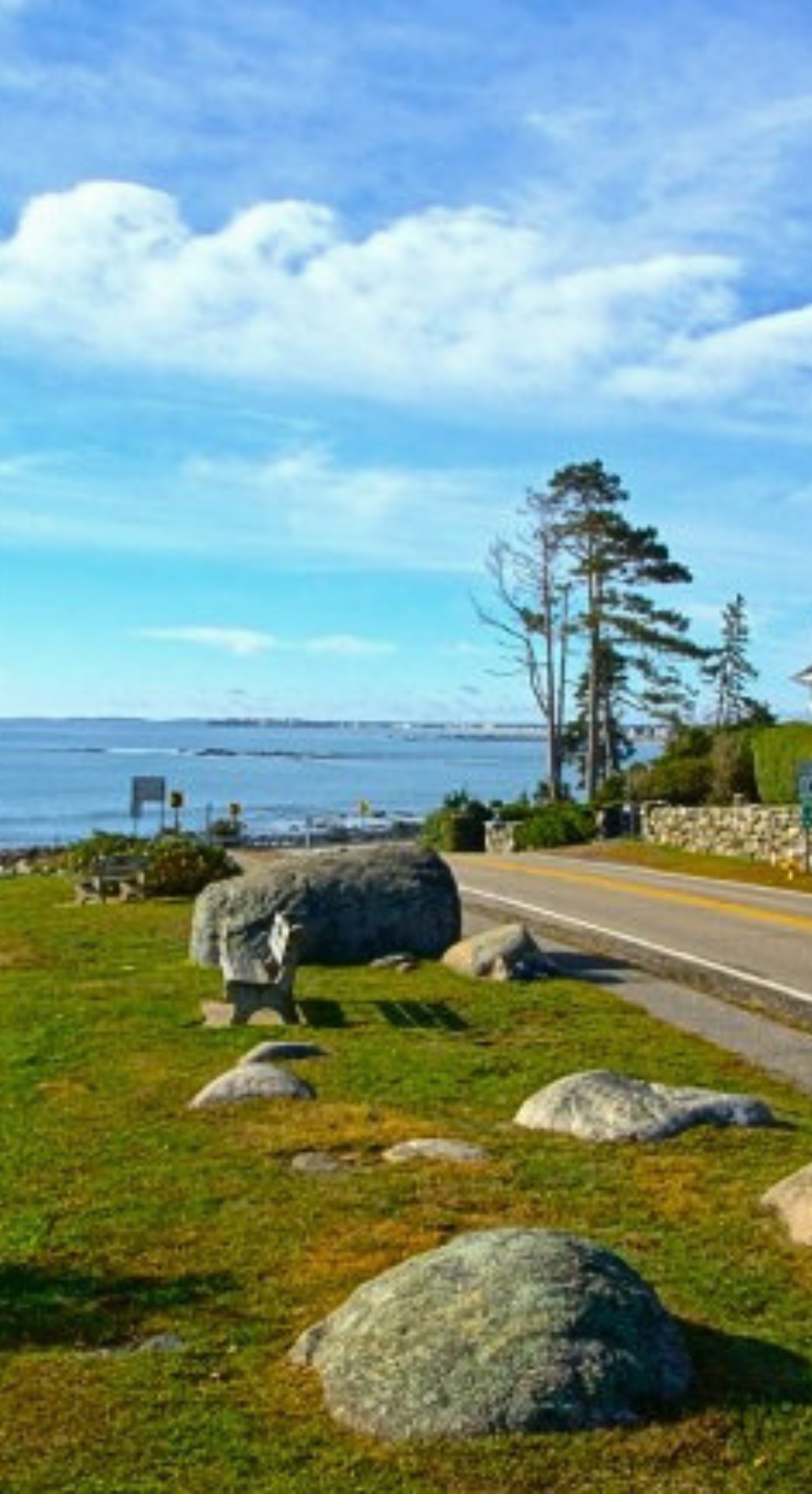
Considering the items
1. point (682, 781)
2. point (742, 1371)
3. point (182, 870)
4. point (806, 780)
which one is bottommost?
point (742, 1371)

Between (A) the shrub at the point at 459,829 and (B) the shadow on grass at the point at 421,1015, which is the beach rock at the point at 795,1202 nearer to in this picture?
(B) the shadow on grass at the point at 421,1015

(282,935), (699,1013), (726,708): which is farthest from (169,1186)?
(726,708)

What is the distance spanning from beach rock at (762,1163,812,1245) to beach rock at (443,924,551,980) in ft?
29.0

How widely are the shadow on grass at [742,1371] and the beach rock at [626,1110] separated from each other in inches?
134

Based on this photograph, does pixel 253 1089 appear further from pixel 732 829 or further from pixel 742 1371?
pixel 732 829

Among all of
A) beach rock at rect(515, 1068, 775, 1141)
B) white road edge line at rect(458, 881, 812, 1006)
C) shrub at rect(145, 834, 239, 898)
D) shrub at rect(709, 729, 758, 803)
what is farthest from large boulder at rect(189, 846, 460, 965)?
shrub at rect(709, 729, 758, 803)

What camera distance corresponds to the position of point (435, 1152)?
32.9ft

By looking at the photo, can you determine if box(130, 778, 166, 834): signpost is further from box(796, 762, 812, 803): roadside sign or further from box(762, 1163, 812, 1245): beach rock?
box(762, 1163, 812, 1245): beach rock

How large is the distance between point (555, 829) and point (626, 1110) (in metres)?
39.8

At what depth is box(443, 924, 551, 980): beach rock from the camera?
58.4ft

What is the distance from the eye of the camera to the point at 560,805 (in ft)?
178

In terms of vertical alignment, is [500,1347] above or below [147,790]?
below

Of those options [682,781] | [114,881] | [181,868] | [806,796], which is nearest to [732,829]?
[682,781]

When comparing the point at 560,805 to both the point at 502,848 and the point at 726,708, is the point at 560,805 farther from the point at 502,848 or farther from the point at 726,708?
the point at 726,708
